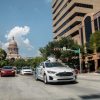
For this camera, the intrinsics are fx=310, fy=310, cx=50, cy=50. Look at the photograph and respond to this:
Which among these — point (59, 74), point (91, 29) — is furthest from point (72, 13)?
point (59, 74)

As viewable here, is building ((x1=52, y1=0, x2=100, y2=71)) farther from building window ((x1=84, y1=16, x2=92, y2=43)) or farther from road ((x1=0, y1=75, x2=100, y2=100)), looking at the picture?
road ((x1=0, y1=75, x2=100, y2=100))

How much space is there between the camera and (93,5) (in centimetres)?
8381

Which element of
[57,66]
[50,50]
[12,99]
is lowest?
[12,99]

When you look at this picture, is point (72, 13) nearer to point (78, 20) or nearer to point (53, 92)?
point (78, 20)

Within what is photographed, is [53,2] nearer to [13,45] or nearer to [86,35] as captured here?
[86,35]

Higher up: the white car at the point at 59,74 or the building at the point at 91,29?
the building at the point at 91,29

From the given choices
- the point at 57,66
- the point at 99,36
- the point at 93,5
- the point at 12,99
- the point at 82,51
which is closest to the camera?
the point at 12,99

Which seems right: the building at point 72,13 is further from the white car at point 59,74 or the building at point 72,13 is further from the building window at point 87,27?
the white car at point 59,74

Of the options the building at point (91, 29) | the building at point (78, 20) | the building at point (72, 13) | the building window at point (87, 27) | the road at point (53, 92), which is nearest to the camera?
the road at point (53, 92)

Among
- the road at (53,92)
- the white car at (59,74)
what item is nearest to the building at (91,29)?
the white car at (59,74)

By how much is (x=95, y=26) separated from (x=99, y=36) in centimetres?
1771

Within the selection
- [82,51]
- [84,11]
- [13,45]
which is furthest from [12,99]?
[13,45]

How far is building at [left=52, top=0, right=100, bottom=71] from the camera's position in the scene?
6756cm

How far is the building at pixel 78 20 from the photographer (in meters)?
67.6
